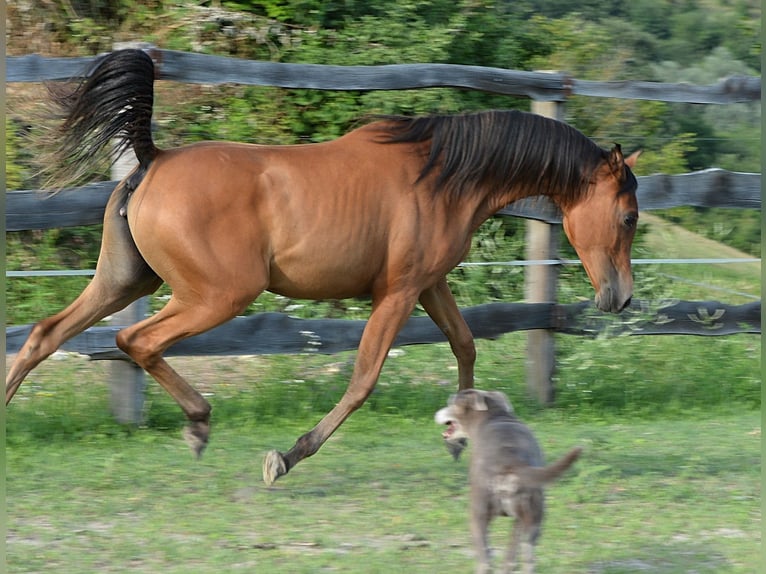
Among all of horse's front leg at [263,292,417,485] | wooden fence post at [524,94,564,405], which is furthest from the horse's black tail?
wooden fence post at [524,94,564,405]

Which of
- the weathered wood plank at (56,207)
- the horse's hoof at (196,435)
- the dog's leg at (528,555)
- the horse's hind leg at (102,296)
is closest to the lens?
the dog's leg at (528,555)

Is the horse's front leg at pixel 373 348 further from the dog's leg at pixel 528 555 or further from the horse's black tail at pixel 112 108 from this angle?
the dog's leg at pixel 528 555

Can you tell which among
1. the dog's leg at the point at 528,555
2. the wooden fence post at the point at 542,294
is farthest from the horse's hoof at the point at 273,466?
the wooden fence post at the point at 542,294

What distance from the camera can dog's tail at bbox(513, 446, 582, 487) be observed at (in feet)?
10.5

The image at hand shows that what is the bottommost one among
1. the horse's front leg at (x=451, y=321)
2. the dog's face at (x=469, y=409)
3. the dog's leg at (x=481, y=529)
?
the horse's front leg at (x=451, y=321)

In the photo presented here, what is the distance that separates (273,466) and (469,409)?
43.3 inches

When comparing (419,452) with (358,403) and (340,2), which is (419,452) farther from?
(340,2)

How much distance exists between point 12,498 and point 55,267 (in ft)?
10.9

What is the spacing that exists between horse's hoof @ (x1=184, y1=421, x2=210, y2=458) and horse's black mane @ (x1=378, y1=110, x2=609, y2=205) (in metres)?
1.61

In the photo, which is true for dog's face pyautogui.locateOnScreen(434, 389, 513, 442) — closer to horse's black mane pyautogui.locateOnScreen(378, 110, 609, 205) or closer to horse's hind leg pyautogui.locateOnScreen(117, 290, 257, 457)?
horse's hind leg pyautogui.locateOnScreen(117, 290, 257, 457)

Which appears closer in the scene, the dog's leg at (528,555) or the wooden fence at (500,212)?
the dog's leg at (528,555)

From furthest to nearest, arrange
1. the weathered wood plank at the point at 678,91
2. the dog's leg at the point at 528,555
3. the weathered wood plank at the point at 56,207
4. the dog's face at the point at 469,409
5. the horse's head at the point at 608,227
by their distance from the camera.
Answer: the weathered wood plank at the point at 678,91
the weathered wood plank at the point at 56,207
the horse's head at the point at 608,227
the dog's face at the point at 469,409
the dog's leg at the point at 528,555

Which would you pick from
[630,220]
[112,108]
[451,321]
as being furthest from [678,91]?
[112,108]

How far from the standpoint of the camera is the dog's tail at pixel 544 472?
321cm
